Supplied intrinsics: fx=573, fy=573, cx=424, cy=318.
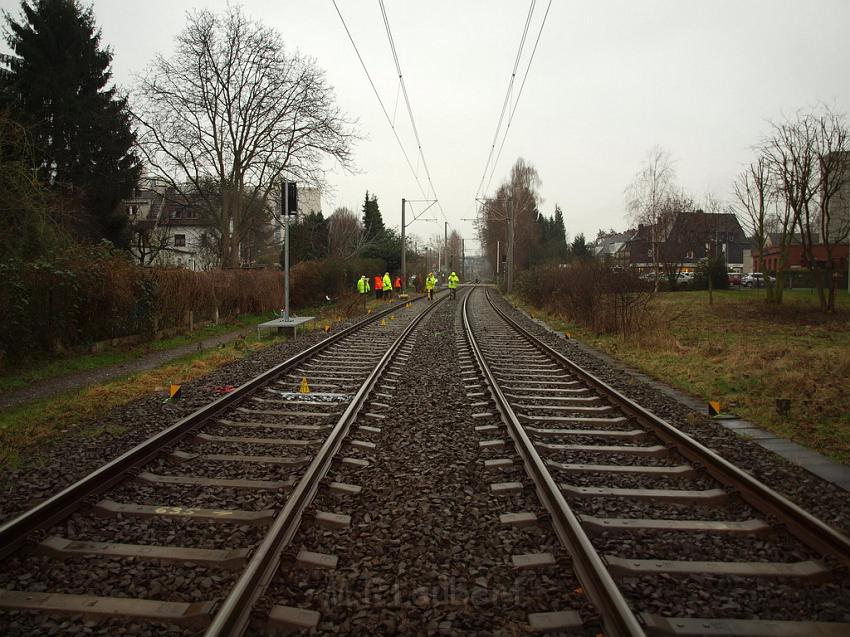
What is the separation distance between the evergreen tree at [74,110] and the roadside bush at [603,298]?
63.1ft

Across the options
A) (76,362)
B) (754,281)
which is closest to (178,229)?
(76,362)

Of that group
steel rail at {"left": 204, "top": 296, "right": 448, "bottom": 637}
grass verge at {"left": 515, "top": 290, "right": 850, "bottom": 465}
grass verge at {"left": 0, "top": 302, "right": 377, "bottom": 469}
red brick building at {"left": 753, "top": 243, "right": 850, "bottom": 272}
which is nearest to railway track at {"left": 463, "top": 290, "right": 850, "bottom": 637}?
steel rail at {"left": 204, "top": 296, "right": 448, "bottom": 637}

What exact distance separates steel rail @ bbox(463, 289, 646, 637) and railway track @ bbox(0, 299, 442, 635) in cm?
147

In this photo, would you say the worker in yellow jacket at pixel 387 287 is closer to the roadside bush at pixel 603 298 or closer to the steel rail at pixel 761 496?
the roadside bush at pixel 603 298

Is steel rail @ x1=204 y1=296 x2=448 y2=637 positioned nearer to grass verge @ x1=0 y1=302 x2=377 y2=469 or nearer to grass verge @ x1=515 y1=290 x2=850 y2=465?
grass verge @ x1=0 y1=302 x2=377 y2=469

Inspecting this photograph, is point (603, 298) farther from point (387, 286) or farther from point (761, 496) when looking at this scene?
point (387, 286)

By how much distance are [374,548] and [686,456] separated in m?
3.29

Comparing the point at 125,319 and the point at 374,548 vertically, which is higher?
the point at 125,319

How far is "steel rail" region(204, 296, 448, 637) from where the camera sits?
267cm

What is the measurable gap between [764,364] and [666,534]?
8526mm

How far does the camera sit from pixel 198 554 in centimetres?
346

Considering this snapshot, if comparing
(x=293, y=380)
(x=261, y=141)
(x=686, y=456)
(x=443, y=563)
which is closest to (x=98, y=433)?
(x=293, y=380)

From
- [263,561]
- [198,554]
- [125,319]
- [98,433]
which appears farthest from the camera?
[125,319]

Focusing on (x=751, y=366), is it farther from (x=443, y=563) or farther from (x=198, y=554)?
(x=198, y=554)
